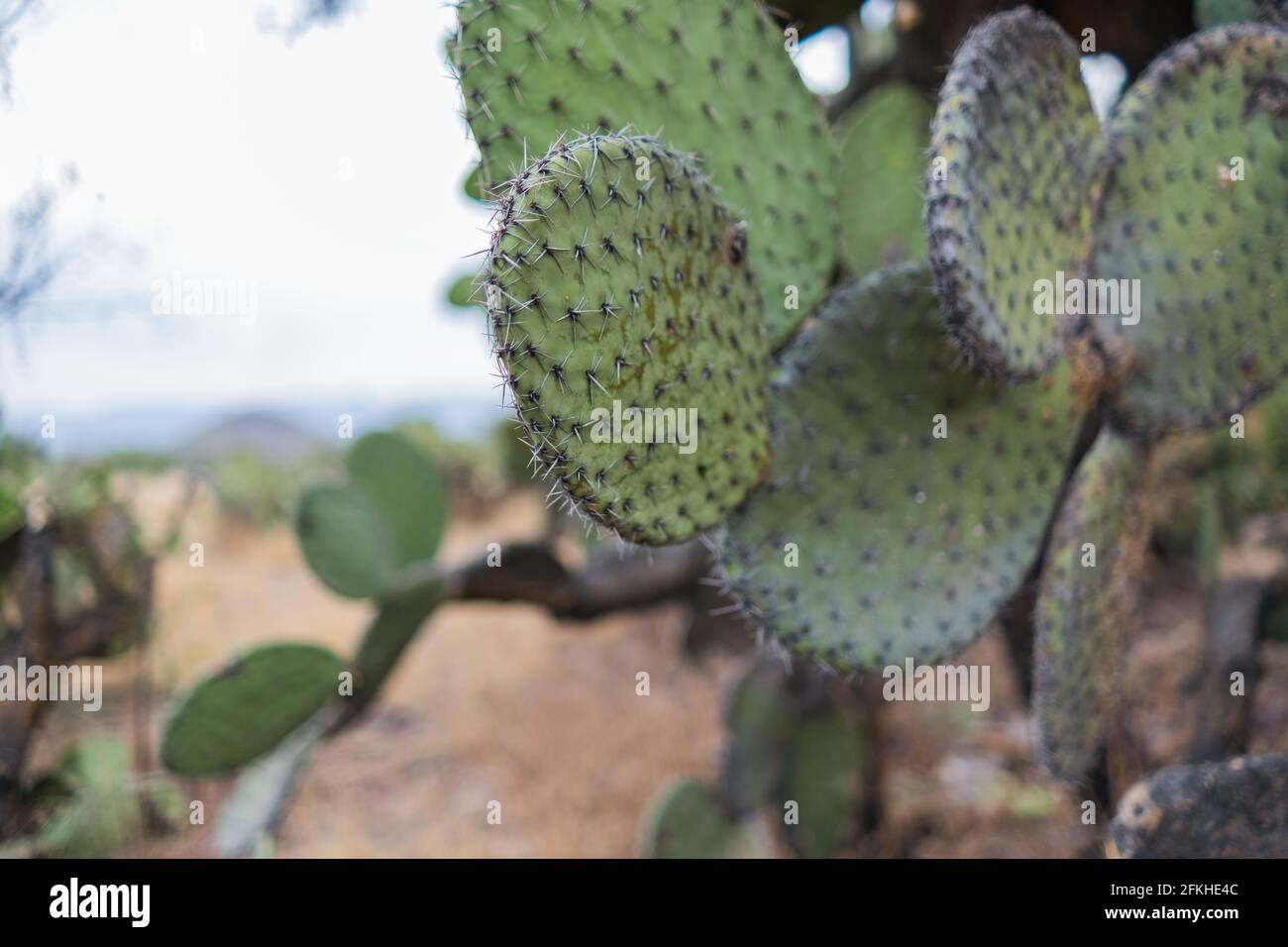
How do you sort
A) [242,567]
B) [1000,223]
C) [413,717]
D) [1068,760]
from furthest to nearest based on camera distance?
[242,567] < [413,717] < [1068,760] < [1000,223]

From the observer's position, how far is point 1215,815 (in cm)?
128

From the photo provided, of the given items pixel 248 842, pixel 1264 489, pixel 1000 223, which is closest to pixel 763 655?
pixel 248 842

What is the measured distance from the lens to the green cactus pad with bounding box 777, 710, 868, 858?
224 centimetres

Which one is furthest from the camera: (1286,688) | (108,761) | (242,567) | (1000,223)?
(242,567)

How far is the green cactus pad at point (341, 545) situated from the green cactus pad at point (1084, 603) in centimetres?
141

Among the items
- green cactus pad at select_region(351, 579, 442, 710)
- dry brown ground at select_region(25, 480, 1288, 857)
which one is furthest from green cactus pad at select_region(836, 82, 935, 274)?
dry brown ground at select_region(25, 480, 1288, 857)

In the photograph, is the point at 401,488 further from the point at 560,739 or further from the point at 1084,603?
the point at 1084,603

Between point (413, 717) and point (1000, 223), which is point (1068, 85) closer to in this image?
point (1000, 223)
